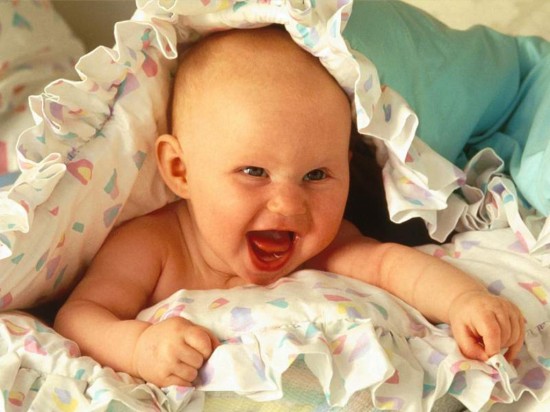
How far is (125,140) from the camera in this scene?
973 millimetres

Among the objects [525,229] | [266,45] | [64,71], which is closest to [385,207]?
[525,229]

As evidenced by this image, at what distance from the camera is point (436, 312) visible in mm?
889

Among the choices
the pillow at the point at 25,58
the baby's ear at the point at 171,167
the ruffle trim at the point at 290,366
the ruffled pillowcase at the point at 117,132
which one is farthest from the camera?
the pillow at the point at 25,58

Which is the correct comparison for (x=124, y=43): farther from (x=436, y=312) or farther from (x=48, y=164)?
(x=436, y=312)

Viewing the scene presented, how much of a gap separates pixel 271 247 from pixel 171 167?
162mm

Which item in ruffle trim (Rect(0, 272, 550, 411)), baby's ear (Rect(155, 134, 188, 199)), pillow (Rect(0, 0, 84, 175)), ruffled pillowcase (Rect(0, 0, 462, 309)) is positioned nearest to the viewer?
ruffle trim (Rect(0, 272, 550, 411))

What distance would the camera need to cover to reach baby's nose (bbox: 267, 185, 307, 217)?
2.93ft

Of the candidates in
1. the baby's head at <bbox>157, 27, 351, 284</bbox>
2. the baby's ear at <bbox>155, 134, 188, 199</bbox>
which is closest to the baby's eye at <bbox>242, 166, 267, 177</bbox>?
the baby's head at <bbox>157, 27, 351, 284</bbox>

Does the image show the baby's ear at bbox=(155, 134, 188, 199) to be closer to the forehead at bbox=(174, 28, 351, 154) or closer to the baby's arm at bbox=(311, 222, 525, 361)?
the forehead at bbox=(174, 28, 351, 154)

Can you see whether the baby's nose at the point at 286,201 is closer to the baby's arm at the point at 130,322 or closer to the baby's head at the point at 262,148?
the baby's head at the point at 262,148

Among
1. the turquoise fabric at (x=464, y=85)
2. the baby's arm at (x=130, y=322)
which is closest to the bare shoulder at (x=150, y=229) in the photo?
the baby's arm at (x=130, y=322)

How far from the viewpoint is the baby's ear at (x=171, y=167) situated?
0.99 m

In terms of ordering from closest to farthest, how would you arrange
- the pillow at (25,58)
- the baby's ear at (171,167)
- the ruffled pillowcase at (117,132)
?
the ruffled pillowcase at (117,132), the baby's ear at (171,167), the pillow at (25,58)

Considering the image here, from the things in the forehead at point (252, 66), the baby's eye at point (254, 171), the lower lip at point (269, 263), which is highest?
the forehead at point (252, 66)
